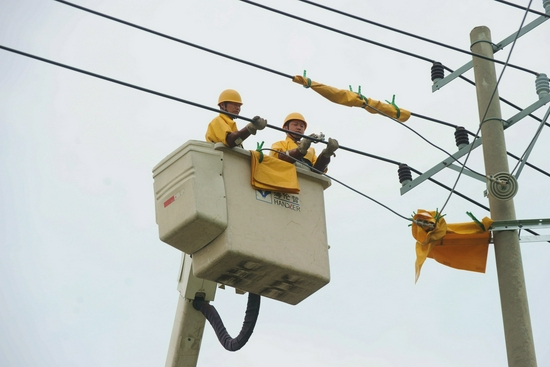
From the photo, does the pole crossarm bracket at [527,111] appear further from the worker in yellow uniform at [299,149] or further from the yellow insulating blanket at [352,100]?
the worker in yellow uniform at [299,149]

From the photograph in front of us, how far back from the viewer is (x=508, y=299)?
8867 millimetres

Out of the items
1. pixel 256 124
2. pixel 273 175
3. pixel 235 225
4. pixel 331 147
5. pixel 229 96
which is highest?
pixel 229 96

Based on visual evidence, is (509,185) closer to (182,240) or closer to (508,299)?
(508,299)

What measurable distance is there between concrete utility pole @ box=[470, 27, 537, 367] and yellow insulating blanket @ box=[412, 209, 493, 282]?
0.28 meters

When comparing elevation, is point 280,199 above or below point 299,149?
below

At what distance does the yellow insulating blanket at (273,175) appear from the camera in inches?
380

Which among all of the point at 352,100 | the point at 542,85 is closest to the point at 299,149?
the point at 352,100

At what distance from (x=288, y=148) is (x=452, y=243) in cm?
194

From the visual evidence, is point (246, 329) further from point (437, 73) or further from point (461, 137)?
point (437, 73)

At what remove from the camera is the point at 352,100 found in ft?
35.0

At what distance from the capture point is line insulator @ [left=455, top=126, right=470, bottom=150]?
10258mm

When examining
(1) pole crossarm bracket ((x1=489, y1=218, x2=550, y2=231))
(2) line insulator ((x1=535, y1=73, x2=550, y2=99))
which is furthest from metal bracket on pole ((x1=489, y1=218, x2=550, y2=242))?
(2) line insulator ((x1=535, y1=73, x2=550, y2=99))

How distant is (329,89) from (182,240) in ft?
7.58

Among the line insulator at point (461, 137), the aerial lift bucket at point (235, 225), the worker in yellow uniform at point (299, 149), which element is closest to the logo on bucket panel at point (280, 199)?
the aerial lift bucket at point (235, 225)
